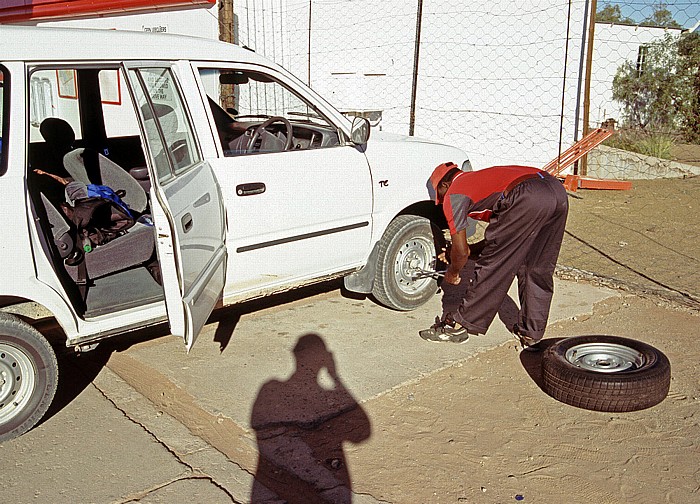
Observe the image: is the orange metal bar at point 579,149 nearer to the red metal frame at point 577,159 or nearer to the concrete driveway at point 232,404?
the red metal frame at point 577,159

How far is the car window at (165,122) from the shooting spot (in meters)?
3.95

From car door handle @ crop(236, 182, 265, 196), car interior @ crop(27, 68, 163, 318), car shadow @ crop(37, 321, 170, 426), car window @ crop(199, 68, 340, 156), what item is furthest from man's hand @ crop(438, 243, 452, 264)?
car shadow @ crop(37, 321, 170, 426)

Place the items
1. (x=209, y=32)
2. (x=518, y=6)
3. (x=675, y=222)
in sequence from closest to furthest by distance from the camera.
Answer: (x=675, y=222)
(x=518, y=6)
(x=209, y=32)

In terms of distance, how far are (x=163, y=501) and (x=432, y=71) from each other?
9595mm

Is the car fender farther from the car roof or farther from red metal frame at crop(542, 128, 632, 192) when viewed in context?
red metal frame at crop(542, 128, 632, 192)

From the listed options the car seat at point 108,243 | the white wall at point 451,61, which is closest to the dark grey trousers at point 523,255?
the car seat at point 108,243

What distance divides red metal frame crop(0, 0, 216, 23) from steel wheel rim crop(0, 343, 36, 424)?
336 inches

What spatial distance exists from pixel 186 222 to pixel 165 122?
0.80m

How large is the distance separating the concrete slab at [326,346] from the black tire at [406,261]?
0.54 feet

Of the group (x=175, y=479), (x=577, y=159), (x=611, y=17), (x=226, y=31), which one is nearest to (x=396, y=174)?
(x=175, y=479)

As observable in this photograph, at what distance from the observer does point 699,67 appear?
12.4 m

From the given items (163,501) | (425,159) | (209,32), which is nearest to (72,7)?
(209,32)

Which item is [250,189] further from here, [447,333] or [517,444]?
[517,444]

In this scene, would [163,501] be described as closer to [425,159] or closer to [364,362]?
[364,362]
